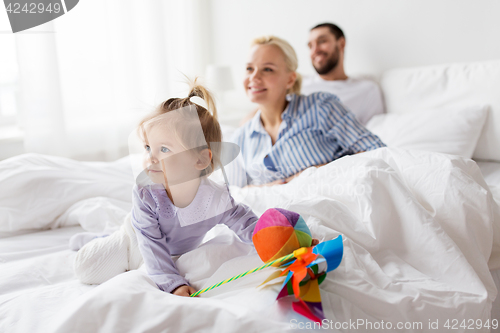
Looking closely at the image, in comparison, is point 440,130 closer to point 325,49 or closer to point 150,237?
point 325,49

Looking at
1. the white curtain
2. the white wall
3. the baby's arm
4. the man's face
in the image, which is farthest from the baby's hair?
the white wall

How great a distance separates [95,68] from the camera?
221 centimetres

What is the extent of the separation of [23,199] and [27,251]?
8.7 inches

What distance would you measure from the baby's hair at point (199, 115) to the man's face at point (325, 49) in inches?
54.9

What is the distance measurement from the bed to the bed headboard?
0.10 meters

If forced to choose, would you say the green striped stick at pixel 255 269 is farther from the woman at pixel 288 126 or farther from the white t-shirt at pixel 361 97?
the white t-shirt at pixel 361 97

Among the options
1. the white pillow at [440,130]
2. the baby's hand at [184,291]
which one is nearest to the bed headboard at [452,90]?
the white pillow at [440,130]

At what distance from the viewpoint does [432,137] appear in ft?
5.09

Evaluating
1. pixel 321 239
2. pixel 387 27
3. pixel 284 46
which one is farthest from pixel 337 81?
pixel 321 239

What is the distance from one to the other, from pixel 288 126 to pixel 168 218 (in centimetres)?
84

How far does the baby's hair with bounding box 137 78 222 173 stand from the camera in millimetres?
708

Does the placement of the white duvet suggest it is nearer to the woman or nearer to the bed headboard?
the woman

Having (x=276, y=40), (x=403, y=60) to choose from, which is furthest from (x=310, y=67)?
(x=276, y=40)

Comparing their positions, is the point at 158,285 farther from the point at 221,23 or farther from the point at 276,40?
the point at 221,23
